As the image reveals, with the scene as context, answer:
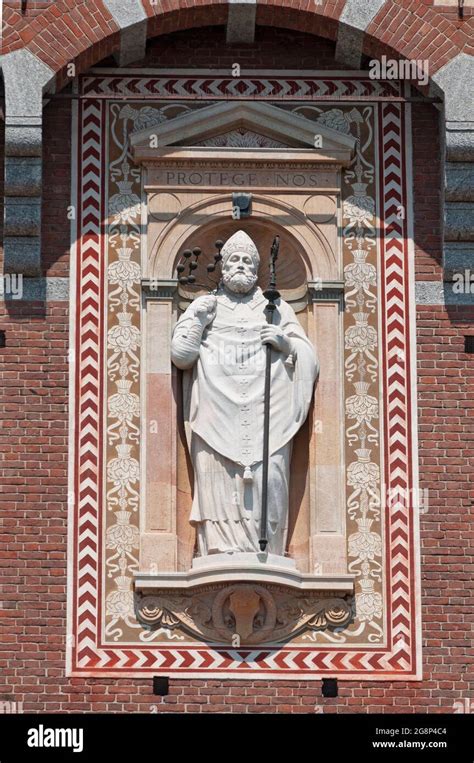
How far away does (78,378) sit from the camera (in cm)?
2461

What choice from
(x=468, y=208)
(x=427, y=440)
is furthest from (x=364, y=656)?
(x=468, y=208)

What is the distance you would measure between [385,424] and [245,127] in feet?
8.80

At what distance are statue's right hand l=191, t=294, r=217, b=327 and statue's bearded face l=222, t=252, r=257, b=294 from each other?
20cm

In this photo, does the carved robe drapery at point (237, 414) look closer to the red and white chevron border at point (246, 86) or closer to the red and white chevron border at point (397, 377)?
the red and white chevron border at point (397, 377)

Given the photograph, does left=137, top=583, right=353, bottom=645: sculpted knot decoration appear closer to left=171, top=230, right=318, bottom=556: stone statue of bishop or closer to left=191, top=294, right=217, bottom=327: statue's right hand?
left=171, top=230, right=318, bottom=556: stone statue of bishop

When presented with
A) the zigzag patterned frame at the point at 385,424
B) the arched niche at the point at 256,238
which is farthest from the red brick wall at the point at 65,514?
the arched niche at the point at 256,238

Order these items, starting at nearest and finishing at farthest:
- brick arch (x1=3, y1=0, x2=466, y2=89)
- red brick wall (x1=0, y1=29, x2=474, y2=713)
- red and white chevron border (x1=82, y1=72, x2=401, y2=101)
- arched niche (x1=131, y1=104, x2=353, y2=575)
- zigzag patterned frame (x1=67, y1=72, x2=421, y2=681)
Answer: red brick wall (x1=0, y1=29, x2=474, y2=713) < zigzag patterned frame (x1=67, y1=72, x2=421, y2=681) < arched niche (x1=131, y1=104, x2=353, y2=575) < brick arch (x1=3, y1=0, x2=466, y2=89) < red and white chevron border (x1=82, y1=72, x2=401, y2=101)

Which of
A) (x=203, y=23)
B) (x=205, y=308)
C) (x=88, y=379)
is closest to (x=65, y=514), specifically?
(x=88, y=379)

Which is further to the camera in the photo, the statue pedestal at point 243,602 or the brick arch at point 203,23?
the brick arch at point 203,23

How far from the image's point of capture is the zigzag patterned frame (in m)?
24.0

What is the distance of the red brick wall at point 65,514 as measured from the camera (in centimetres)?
2392

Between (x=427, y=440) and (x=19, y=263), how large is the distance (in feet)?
11.5

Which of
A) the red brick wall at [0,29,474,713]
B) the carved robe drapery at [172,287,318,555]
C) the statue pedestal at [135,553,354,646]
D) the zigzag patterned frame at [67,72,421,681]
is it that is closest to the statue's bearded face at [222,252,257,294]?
the carved robe drapery at [172,287,318,555]

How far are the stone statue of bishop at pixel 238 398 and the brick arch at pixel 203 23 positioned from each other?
1792 mm
